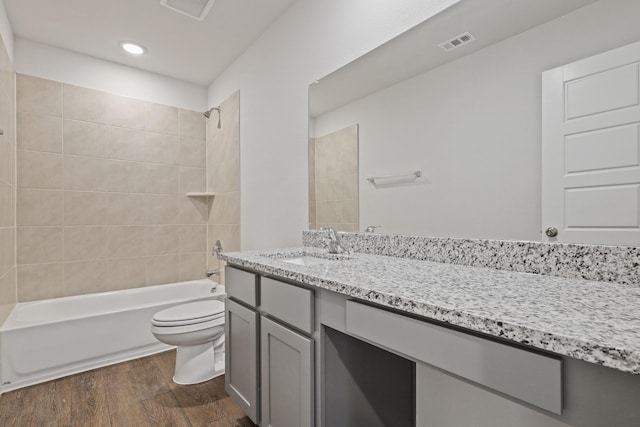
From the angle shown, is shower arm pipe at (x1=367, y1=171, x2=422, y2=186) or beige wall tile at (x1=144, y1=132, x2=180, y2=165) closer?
shower arm pipe at (x1=367, y1=171, x2=422, y2=186)

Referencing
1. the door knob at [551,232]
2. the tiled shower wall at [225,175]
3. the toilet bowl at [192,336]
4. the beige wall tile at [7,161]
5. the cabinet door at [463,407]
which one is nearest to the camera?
the cabinet door at [463,407]

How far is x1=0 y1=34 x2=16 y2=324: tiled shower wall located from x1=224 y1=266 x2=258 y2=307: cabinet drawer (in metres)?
1.56

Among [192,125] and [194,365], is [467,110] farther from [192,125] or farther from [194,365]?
[192,125]

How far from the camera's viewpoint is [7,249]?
7.34 ft

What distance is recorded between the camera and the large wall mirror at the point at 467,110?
102 centimetres

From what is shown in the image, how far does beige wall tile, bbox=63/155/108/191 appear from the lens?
275 cm

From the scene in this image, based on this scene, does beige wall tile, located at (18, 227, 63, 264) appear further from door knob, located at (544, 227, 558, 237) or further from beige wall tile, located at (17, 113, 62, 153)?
door knob, located at (544, 227, 558, 237)

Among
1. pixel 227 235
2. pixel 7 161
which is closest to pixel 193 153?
pixel 227 235

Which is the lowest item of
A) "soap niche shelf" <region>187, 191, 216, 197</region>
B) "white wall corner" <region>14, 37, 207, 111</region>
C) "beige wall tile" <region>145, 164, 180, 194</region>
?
"soap niche shelf" <region>187, 191, 216, 197</region>

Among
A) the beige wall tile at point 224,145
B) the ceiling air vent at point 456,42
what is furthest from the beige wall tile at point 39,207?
the ceiling air vent at point 456,42

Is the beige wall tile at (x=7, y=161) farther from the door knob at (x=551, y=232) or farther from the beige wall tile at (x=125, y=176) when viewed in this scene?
the door knob at (x=551, y=232)

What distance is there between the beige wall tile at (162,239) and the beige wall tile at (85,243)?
36cm

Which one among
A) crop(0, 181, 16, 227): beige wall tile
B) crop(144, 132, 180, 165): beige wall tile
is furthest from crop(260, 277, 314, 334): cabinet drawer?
crop(144, 132, 180, 165): beige wall tile

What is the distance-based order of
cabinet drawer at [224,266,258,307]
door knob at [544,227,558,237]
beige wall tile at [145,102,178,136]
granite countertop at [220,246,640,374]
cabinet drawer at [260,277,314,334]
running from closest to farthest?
granite countertop at [220,246,640,374], door knob at [544,227,558,237], cabinet drawer at [260,277,314,334], cabinet drawer at [224,266,258,307], beige wall tile at [145,102,178,136]
